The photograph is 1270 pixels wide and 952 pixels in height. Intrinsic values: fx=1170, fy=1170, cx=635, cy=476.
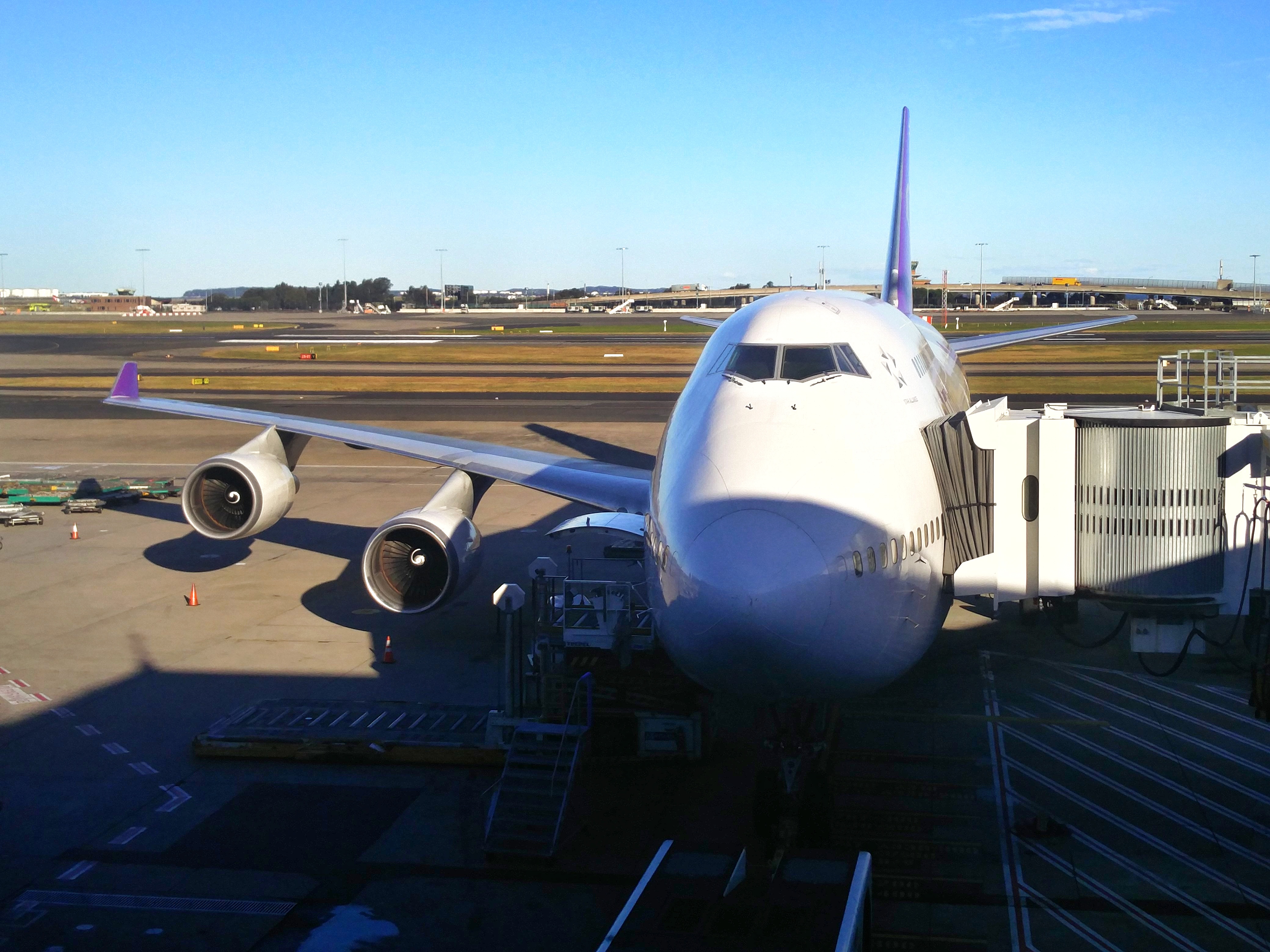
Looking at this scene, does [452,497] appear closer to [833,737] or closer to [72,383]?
[833,737]

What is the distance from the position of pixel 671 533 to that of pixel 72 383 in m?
58.4

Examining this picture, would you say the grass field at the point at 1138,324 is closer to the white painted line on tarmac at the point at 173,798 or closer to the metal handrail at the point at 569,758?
the metal handrail at the point at 569,758

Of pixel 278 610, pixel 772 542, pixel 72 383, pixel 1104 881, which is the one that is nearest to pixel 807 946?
pixel 772 542

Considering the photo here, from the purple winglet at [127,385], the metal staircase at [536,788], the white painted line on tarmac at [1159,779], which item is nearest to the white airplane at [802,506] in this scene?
the metal staircase at [536,788]

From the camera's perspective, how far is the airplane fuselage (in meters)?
8.38

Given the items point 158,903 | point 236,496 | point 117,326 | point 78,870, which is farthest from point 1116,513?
point 117,326

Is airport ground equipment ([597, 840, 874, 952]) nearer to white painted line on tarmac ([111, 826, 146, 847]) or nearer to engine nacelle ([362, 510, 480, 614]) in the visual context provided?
white painted line on tarmac ([111, 826, 146, 847])

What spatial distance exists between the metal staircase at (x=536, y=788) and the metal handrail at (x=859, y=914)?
313 cm

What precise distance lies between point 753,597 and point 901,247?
21120mm

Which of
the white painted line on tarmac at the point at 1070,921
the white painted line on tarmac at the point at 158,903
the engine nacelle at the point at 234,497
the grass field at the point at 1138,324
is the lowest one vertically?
the white painted line on tarmac at the point at 1070,921

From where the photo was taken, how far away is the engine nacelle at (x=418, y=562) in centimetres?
1641

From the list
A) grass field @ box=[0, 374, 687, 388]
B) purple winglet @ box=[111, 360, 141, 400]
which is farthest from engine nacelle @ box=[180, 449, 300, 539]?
grass field @ box=[0, 374, 687, 388]

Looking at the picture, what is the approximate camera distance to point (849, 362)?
1115cm

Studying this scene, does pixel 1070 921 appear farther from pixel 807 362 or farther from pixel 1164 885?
pixel 807 362
